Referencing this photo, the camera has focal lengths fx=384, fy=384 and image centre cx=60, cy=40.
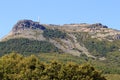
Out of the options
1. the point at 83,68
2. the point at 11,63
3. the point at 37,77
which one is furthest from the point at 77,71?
the point at 11,63

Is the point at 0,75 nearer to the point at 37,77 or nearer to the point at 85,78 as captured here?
the point at 37,77

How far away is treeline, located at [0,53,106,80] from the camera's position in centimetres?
12006

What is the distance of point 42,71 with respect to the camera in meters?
122

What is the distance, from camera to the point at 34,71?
394ft

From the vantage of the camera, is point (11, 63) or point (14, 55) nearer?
point (11, 63)

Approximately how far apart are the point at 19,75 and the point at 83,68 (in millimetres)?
21501

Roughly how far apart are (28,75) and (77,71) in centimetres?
1605

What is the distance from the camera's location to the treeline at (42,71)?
Result: 120062mm

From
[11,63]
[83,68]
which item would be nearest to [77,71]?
[83,68]

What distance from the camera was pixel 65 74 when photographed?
122812mm

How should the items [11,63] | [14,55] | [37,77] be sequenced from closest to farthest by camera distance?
1. [37,77]
2. [11,63]
3. [14,55]

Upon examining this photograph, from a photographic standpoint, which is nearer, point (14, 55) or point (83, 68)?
point (83, 68)

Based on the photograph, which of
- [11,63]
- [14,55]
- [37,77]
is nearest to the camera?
[37,77]

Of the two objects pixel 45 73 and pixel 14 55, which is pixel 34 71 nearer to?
pixel 45 73
